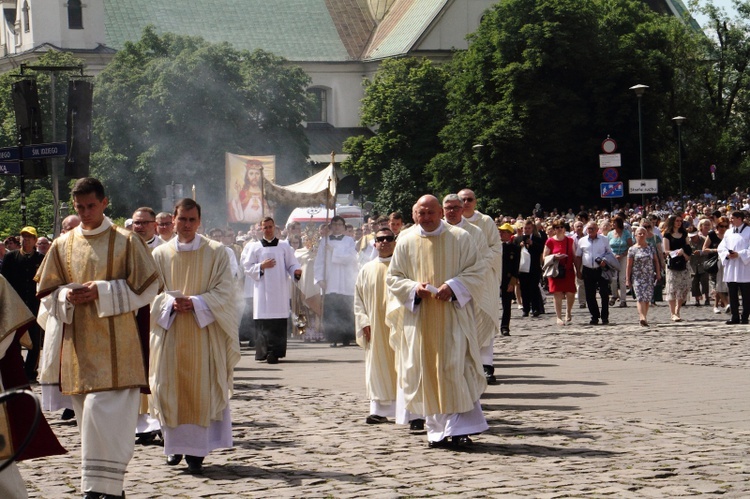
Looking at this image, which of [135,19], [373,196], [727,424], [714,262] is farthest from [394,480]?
[135,19]

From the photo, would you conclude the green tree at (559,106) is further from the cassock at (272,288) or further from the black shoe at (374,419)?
the black shoe at (374,419)

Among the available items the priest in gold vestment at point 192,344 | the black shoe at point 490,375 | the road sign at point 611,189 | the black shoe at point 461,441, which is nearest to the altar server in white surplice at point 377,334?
the black shoe at point 461,441

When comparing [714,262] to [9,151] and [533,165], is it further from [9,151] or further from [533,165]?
[533,165]

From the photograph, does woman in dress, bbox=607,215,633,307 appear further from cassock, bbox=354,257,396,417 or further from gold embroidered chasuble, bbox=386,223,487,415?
gold embroidered chasuble, bbox=386,223,487,415

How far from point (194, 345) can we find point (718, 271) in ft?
52.6

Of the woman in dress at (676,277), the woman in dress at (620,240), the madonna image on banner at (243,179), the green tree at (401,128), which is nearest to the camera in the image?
the woman in dress at (676,277)

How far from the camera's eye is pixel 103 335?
27.6 ft

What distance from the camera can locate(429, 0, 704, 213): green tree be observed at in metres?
58.9

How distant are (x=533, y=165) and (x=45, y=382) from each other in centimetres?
4904

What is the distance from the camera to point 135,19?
87188 mm

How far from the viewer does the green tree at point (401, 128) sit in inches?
2931

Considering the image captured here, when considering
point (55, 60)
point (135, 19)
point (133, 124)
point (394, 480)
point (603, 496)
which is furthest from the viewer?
point (135, 19)

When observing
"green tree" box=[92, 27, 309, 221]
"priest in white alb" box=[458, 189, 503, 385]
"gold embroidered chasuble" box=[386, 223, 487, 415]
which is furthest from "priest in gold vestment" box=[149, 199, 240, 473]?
"green tree" box=[92, 27, 309, 221]

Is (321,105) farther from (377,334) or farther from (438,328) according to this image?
(438,328)
